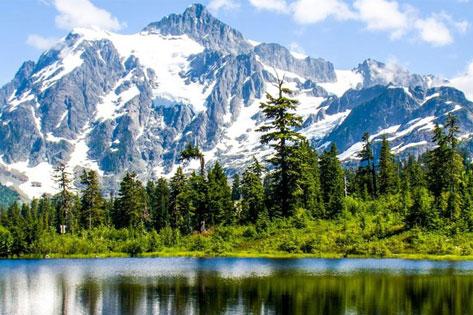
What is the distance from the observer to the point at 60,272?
73125 millimetres

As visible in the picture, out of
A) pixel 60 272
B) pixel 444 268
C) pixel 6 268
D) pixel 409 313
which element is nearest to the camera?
pixel 409 313

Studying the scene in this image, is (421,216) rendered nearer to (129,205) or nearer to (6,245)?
(6,245)

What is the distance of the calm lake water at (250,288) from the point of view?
44219mm

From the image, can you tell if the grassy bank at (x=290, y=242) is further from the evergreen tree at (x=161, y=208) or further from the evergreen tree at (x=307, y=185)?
the evergreen tree at (x=161, y=208)

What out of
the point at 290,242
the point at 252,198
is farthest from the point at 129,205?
the point at 290,242

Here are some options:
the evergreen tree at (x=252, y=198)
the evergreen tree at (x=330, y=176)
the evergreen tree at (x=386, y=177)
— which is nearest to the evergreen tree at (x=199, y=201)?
the evergreen tree at (x=252, y=198)

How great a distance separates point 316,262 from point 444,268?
14.5m

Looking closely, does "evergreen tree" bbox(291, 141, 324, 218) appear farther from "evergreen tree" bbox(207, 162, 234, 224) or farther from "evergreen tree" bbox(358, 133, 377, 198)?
"evergreen tree" bbox(358, 133, 377, 198)

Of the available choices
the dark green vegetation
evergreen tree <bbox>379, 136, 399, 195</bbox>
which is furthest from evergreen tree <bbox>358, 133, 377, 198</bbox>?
the dark green vegetation

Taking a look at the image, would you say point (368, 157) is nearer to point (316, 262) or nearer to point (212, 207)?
point (212, 207)

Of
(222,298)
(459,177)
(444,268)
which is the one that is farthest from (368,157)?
(222,298)

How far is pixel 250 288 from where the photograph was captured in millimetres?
52844

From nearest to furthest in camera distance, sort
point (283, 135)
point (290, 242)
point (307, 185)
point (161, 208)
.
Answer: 1. point (290, 242)
2. point (283, 135)
3. point (307, 185)
4. point (161, 208)

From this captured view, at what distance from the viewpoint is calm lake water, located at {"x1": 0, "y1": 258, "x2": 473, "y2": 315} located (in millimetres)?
44219
